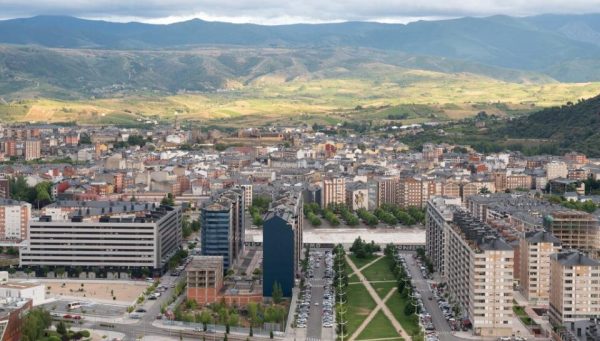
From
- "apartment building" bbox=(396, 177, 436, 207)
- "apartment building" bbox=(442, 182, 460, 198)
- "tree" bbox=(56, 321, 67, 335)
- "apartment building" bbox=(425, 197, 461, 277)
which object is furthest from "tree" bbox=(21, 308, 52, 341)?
"apartment building" bbox=(442, 182, 460, 198)

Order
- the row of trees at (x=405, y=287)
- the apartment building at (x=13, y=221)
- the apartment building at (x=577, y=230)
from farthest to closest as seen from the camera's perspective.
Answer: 1. the apartment building at (x=13, y=221)
2. the apartment building at (x=577, y=230)
3. the row of trees at (x=405, y=287)

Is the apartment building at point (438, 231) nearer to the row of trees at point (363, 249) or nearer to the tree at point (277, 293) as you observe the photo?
the row of trees at point (363, 249)

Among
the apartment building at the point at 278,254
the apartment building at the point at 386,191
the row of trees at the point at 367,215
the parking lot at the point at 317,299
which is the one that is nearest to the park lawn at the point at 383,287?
the parking lot at the point at 317,299

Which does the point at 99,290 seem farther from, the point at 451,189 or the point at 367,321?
the point at 451,189

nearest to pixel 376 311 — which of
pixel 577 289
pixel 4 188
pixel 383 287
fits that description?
pixel 383 287

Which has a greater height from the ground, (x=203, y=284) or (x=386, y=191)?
(x=386, y=191)
